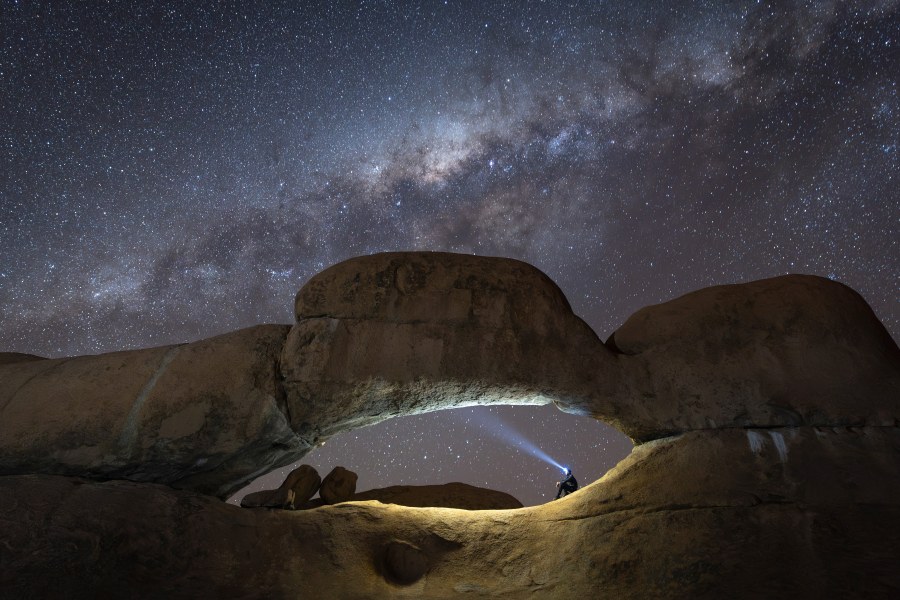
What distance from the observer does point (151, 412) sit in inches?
231

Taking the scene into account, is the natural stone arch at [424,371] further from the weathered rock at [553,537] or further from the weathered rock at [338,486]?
the weathered rock at [338,486]

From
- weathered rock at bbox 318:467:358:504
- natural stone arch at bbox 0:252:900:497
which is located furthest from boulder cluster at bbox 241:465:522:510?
natural stone arch at bbox 0:252:900:497

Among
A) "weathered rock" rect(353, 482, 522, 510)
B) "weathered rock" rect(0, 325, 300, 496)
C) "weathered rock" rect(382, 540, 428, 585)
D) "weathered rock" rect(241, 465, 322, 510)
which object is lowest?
"weathered rock" rect(382, 540, 428, 585)

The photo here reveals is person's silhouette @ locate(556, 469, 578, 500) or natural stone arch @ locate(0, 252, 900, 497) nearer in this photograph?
natural stone arch @ locate(0, 252, 900, 497)

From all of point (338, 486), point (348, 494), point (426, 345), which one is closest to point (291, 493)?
point (338, 486)

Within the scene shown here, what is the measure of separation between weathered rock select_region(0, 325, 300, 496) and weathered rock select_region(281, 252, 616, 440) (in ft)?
1.45

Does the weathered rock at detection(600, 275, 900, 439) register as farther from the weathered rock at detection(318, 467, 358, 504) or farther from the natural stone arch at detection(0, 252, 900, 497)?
the weathered rock at detection(318, 467, 358, 504)

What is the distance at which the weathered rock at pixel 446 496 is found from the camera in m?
8.12

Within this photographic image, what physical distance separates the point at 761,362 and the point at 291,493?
5.28m


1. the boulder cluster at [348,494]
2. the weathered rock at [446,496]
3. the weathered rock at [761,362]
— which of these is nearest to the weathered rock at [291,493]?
the boulder cluster at [348,494]

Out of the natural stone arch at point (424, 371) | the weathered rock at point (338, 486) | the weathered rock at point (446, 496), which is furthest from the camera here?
the weathered rock at point (446, 496)

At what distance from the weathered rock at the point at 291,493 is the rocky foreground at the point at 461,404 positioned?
0.96ft

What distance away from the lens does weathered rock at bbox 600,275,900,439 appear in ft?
18.0

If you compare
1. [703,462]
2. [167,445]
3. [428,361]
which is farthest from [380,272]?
[703,462]
